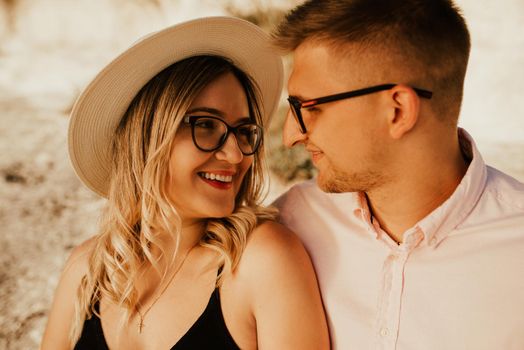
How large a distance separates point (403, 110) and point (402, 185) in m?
0.30

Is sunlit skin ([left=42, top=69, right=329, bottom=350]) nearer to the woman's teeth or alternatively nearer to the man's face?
the woman's teeth

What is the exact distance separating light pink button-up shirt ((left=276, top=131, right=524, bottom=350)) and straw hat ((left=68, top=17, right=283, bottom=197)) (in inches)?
37.4

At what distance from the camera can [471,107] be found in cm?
859

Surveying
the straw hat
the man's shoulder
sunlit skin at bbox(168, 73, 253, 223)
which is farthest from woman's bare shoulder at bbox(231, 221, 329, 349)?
the straw hat

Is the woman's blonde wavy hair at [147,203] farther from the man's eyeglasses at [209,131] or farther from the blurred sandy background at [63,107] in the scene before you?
the blurred sandy background at [63,107]

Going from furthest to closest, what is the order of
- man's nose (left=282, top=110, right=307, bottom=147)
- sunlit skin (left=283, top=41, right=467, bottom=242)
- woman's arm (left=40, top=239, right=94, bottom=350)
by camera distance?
woman's arm (left=40, top=239, right=94, bottom=350) < man's nose (left=282, top=110, right=307, bottom=147) < sunlit skin (left=283, top=41, right=467, bottom=242)

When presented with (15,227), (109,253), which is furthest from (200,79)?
(15,227)

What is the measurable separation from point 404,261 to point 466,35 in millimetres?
967

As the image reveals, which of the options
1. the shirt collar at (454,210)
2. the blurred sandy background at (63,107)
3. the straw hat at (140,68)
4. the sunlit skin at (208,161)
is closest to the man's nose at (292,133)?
the sunlit skin at (208,161)

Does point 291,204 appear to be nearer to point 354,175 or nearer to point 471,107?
point 354,175

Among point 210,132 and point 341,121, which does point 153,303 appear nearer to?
point 210,132

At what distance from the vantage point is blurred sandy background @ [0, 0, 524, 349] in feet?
16.7

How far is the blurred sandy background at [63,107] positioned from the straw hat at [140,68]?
240 cm

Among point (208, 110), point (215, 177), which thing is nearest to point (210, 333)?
point (215, 177)
